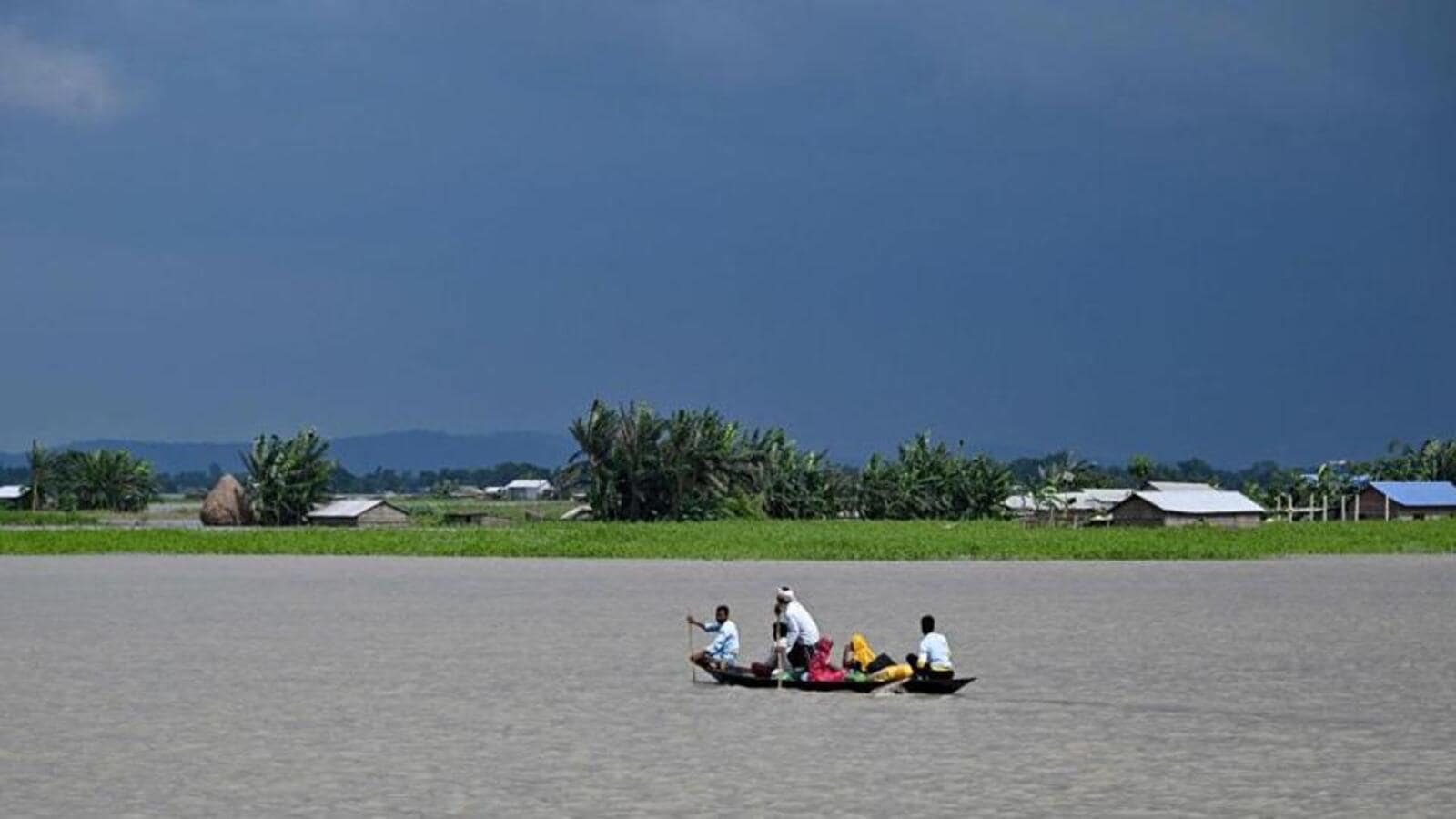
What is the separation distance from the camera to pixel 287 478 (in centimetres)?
9106

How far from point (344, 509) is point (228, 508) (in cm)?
576

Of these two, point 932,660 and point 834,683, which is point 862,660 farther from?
point 932,660

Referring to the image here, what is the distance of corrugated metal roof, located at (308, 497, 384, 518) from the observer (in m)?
95.6

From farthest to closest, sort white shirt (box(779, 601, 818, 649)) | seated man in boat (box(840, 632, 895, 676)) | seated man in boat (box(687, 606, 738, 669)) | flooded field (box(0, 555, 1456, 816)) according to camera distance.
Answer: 1. seated man in boat (box(687, 606, 738, 669))
2. white shirt (box(779, 601, 818, 649))
3. seated man in boat (box(840, 632, 895, 676))
4. flooded field (box(0, 555, 1456, 816))

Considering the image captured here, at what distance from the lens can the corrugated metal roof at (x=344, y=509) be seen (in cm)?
9562

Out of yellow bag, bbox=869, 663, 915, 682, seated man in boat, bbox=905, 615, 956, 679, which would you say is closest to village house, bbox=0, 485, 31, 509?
yellow bag, bbox=869, 663, 915, 682

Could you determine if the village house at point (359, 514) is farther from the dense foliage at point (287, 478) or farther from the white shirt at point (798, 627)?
the white shirt at point (798, 627)

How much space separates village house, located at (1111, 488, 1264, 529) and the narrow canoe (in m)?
72.7

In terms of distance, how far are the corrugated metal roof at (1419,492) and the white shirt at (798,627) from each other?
9123 cm

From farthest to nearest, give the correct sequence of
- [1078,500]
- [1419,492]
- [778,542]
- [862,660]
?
[1078,500] < [1419,492] < [778,542] < [862,660]

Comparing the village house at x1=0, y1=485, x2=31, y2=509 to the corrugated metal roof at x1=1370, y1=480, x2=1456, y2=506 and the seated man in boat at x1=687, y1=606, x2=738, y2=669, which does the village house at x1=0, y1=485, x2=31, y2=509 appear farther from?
the seated man in boat at x1=687, y1=606, x2=738, y2=669

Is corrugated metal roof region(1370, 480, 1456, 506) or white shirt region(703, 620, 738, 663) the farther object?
corrugated metal roof region(1370, 480, 1456, 506)

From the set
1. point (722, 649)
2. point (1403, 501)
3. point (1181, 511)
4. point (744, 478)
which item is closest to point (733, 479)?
point (744, 478)

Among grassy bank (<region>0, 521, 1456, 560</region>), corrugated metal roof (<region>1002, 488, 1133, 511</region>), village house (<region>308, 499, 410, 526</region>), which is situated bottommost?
grassy bank (<region>0, 521, 1456, 560</region>)
